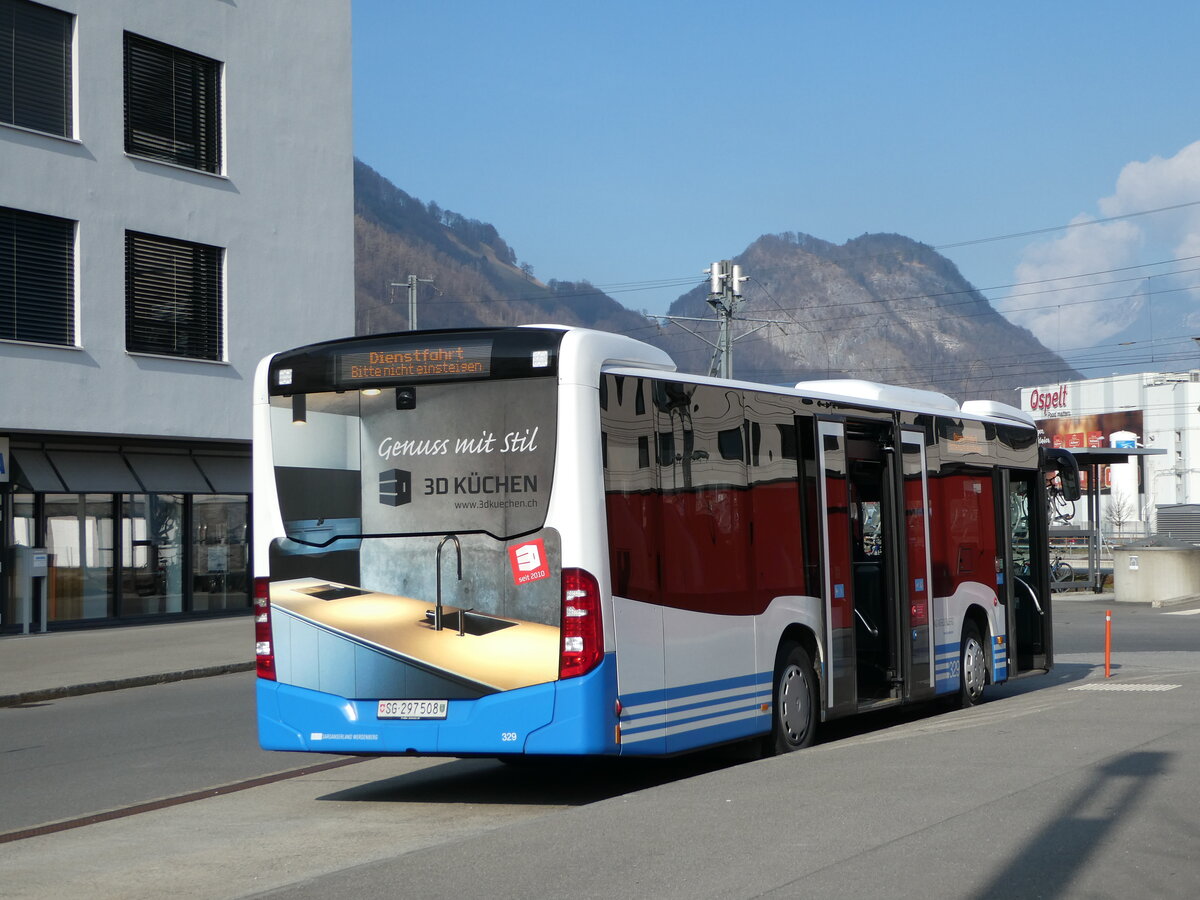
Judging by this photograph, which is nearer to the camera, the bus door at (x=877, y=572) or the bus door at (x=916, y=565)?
the bus door at (x=877, y=572)

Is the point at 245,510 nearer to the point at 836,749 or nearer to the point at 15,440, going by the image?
the point at 15,440

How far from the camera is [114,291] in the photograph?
26.8 meters

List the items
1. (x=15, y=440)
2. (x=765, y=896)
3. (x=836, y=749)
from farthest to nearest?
(x=15, y=440)
(x=836, y=749)
(x=765, y=896)

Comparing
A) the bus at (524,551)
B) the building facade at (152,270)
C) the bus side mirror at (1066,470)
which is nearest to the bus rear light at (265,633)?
the bus at (524,551)

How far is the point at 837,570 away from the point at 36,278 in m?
18.6

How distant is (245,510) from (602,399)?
23.0m

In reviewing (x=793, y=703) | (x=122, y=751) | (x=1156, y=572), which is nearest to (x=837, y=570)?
(x=793, y=703)

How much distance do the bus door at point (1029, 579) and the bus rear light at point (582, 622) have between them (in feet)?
26.6

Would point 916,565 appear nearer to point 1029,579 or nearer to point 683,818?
point 1029,579

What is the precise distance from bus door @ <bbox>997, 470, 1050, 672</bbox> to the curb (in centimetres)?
1069

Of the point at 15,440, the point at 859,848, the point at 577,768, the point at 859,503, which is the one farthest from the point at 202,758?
the point at 15,440

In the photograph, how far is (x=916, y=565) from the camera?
42.6ft

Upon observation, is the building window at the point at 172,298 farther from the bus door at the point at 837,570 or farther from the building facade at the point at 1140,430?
the building facade at the point at 1140,430

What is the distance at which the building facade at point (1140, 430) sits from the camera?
111 meters
